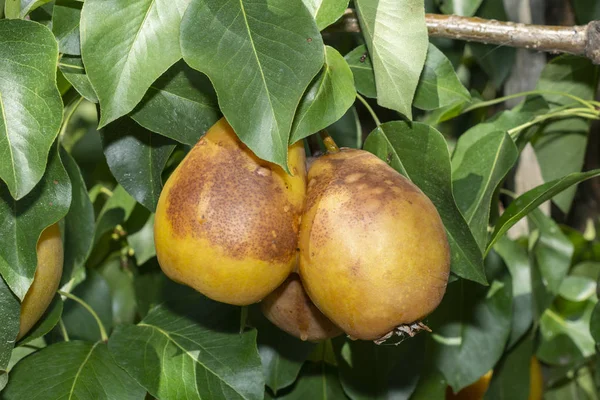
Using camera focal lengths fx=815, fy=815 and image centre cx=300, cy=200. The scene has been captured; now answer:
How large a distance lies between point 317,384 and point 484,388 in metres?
0.27

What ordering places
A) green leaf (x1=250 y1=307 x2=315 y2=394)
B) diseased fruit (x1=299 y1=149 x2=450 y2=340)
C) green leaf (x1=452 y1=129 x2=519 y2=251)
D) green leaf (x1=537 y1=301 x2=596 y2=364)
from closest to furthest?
diseased fruit (x1=299 y1=149 x2=450 y2=340) → green leaf (x1=452 y1=129 x2=519 y2=251) → green leaf (x1=250 y1=307 x2=315 y2=394) → green leaf (x1=537 y1=301 x2=596 y2=364)

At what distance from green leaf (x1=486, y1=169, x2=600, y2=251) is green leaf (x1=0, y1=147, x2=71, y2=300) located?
0.39 metres

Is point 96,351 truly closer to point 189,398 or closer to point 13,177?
point 189,398

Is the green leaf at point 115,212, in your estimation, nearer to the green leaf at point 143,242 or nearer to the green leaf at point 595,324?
the green leaf at point 143,242

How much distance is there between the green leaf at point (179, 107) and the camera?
2.35 feet

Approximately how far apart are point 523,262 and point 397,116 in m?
0.26

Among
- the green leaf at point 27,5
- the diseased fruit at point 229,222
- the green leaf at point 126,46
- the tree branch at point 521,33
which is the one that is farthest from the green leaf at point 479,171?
the green leaf at point 27,5

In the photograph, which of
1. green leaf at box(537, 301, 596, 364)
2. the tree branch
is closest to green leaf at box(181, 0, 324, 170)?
the tree branch

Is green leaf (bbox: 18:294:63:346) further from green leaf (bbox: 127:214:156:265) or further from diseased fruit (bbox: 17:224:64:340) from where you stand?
green leaf (bbox: 127:214:156:265)

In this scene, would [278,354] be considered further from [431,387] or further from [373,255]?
[373,255]

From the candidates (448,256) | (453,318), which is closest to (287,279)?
(448,256)

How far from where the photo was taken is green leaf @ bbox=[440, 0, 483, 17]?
1007 millimetres

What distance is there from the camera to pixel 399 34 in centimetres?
73

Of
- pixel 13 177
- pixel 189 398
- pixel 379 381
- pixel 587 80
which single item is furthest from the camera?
pixel 587 80
